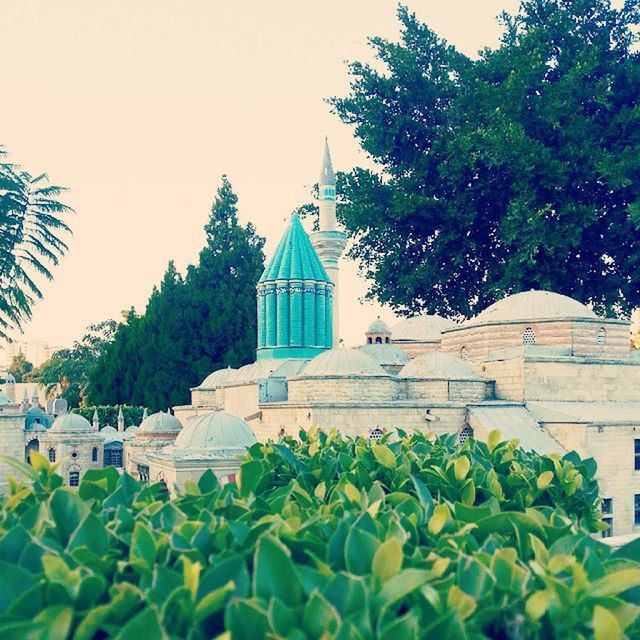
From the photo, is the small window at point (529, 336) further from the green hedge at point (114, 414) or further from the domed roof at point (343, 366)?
the green hedge at point (114, 414)

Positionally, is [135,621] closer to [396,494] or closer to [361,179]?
[396,494]

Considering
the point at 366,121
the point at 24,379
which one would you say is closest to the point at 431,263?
the point at 366,121

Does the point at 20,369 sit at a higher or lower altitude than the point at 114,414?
higher

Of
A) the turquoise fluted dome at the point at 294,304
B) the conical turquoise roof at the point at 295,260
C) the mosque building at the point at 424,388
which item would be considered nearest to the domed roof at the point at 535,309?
the mosque building at the point at 424,388

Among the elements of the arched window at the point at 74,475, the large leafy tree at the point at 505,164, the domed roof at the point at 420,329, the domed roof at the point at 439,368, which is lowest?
the arched window at the point at 74,475

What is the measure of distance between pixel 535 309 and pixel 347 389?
572cm

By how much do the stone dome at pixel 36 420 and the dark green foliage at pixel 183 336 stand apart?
421 cm

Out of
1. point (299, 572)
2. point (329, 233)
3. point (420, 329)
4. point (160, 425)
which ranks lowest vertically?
point (160, 425)

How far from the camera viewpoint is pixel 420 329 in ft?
75.4

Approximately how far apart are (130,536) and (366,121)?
23779 mm

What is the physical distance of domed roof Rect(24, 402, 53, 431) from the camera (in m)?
27.2

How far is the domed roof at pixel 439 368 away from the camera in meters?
17.0

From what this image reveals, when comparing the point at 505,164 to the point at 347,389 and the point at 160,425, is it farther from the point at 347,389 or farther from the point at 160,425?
the point at 160,425

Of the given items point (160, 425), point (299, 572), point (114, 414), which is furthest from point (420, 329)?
point (299, 572)
